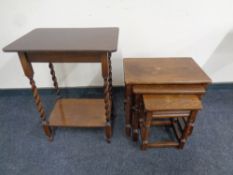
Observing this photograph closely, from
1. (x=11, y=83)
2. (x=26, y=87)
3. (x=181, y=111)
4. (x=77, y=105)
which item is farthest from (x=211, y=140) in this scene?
(x=11, y=83)

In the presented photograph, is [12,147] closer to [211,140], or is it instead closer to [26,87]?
[26,87]

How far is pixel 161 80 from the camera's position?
1.12 m

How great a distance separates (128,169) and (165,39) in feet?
3.74

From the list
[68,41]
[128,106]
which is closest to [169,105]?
[128,106]

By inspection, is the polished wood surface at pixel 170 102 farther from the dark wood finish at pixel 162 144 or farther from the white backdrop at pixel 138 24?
the white backdrop at pixel 138 24

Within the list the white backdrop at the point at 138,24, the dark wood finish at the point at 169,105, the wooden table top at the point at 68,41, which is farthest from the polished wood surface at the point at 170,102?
the white backdrop at the point at 138,24

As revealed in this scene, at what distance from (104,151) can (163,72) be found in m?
0.73

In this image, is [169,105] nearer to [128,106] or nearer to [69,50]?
[128,106]

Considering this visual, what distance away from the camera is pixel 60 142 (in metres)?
1.41

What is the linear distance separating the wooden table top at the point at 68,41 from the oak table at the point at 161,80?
27 cm

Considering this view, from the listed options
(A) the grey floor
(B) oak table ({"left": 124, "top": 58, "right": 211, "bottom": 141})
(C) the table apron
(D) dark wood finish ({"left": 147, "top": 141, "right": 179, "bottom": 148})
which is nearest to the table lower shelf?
(A) the grey floor

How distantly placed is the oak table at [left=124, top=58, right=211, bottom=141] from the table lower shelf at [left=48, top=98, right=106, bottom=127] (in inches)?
10.6

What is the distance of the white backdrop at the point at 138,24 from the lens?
1435mm

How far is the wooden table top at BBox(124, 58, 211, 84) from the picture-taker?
1108 mm
